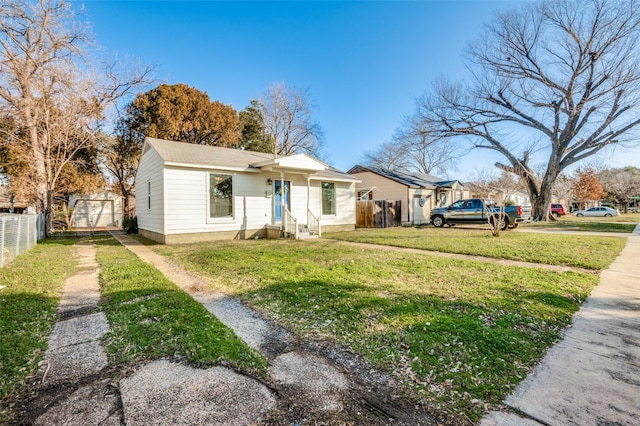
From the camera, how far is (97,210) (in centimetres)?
2478

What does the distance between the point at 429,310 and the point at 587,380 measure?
161cm

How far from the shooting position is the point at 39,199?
45.2ft

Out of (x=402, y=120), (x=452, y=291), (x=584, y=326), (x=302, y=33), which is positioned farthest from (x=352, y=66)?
(x=584, y=326)

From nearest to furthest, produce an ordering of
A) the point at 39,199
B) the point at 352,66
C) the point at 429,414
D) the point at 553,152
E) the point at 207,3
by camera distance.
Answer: the point at 429,414 → the point at 207,3 → the point at 39,199 → the point at 352,66 → the point at 553,152

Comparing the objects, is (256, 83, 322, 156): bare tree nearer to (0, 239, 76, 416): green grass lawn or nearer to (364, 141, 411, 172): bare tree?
(364, 141, 411, 172): bare tree

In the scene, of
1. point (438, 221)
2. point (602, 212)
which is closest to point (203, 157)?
point (438, 221)

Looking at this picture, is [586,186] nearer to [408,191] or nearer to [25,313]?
[408,191]

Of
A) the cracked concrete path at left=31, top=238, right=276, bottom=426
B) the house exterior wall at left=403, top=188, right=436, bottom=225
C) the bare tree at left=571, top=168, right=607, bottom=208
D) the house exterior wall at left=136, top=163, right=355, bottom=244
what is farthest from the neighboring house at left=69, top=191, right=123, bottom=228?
the bare tree at left=571, top=168, right=607, bottom=208

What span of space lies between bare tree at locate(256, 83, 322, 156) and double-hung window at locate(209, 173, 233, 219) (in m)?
17.4

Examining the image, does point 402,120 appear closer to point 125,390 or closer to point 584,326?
point 584,326

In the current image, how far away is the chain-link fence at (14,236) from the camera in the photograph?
21.0 feet

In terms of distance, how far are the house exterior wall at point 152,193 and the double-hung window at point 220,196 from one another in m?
1.69

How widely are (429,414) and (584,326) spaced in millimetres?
2641

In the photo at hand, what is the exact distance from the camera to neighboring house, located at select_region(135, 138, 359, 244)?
10.6 metres
